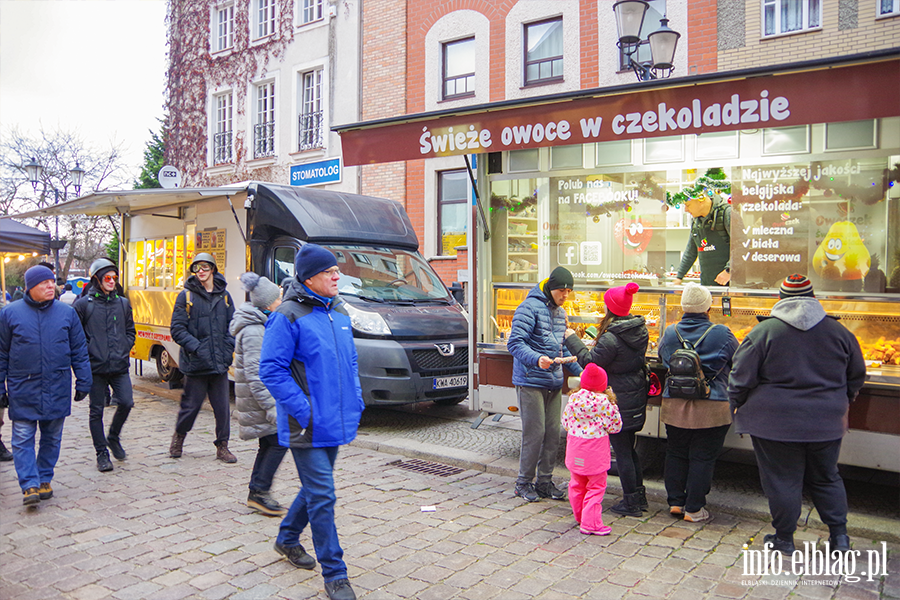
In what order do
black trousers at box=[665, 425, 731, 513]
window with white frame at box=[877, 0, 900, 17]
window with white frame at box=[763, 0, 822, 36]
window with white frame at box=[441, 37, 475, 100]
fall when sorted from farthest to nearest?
window with white frame at box=[441, 37, 475, 100], window with white frame at box=[763, 0, 822, 36], window with white frame at box=[877, 0, 900, 17], black trousers at box=[665, 425, 731, 513]

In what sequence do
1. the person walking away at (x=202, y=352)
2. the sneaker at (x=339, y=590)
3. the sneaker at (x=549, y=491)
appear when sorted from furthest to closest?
the person walking away at (x=202, y=352)
the sneaker at (x=549, y=491)
the sneaker at (x=339, y=590)

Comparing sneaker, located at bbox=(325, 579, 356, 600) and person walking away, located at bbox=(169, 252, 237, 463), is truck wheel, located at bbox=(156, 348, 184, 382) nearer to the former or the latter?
person walking away, located at bbox=(169, 252, 237, 463)

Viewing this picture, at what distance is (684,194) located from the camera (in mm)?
6711

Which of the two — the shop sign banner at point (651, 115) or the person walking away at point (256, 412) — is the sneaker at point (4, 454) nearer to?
the person walking away at point (256, 412)

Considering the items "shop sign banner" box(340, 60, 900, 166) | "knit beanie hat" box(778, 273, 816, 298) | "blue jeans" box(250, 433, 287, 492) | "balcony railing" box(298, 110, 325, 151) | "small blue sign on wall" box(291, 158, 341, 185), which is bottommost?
"blue jeans" box(250, 433, 287, 492)

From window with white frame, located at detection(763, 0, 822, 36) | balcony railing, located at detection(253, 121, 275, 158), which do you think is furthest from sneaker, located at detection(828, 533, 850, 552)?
balcony railing, located at detection(253, 121, 275, 158)

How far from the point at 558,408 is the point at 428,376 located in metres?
2.75

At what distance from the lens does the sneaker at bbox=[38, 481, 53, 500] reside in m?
5.54

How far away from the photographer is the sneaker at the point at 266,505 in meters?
5.15

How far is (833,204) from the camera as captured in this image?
19.7ft

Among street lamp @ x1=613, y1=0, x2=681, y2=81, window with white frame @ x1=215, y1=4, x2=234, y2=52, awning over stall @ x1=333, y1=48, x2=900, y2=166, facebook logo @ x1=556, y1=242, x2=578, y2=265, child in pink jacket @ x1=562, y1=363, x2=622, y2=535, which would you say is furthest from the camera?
window with white frame @ x1=215, y1=4, x2=234, y2=52

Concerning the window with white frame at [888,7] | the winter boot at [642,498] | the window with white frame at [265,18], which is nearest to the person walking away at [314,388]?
the winter boot at [642,498]

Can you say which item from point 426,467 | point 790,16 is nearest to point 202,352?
point 426,467

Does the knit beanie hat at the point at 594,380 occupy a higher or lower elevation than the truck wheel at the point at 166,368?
higher
